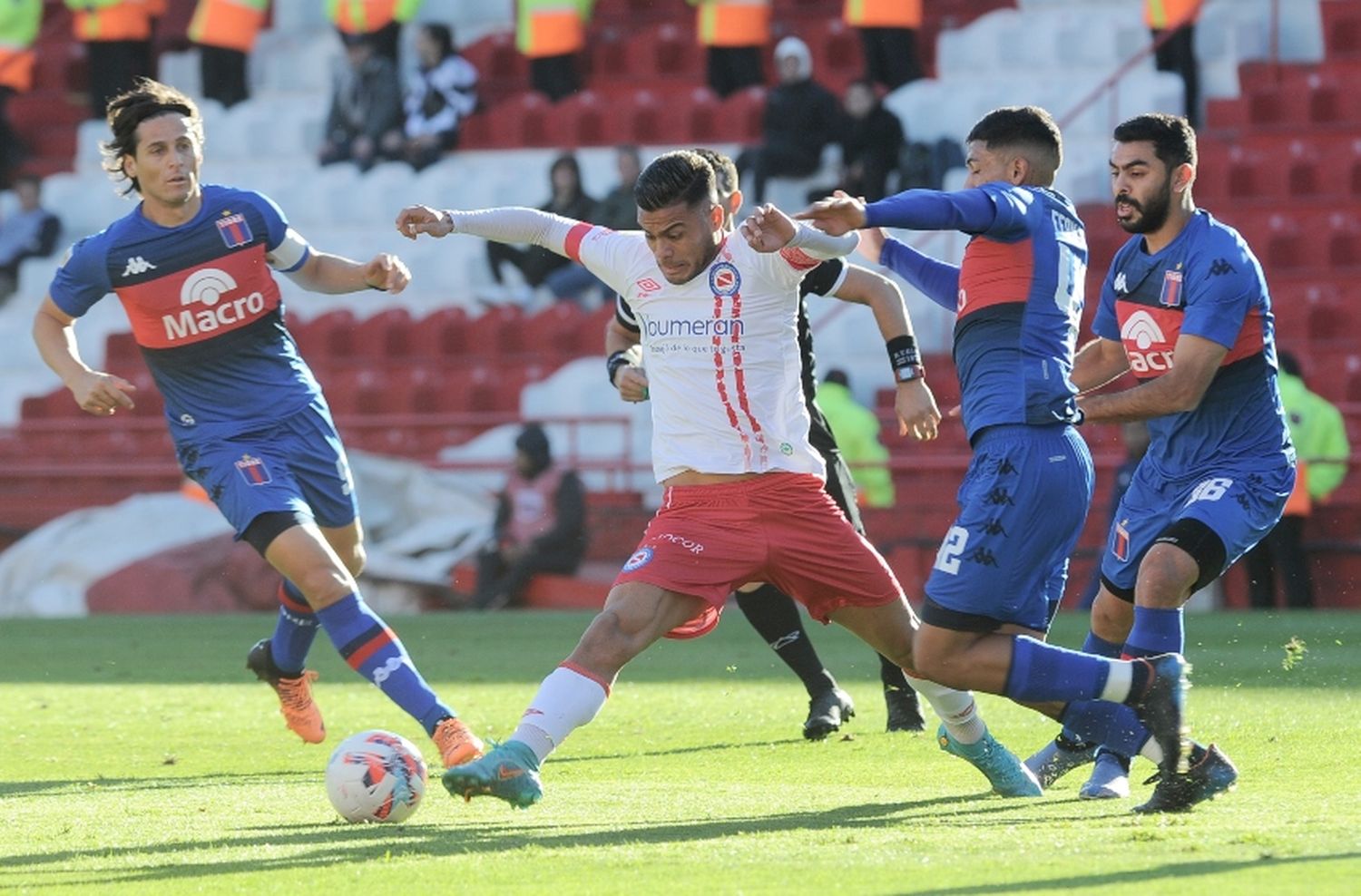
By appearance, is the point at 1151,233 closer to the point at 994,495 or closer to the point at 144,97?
the point at 994,495

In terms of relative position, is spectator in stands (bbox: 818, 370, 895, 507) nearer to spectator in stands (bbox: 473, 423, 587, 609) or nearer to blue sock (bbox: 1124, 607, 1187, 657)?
spectator in stands (bbox: 473, 423, 587, 609)

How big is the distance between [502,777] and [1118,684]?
5.72ft

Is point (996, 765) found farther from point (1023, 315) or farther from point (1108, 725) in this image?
point (1023, 315)

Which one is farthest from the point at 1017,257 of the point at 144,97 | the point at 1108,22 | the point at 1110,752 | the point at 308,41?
the point at 308,41

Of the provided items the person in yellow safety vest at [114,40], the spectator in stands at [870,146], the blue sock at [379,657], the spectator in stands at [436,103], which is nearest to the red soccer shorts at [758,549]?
the blue sock at [379,657]

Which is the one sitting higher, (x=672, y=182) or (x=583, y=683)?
(x=672, y=182)

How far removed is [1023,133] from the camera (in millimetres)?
6438

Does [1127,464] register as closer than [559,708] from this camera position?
No

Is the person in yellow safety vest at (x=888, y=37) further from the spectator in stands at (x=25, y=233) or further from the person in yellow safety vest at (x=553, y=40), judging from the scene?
the spectator in stands at (x=25, y=233)

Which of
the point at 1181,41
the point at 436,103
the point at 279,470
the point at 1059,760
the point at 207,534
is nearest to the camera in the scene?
the point at 1059,760

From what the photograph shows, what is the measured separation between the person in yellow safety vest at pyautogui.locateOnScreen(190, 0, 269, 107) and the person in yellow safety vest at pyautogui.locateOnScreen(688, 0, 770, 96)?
17.4 ft

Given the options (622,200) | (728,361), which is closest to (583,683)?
(728,361)

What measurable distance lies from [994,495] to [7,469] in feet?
48.7

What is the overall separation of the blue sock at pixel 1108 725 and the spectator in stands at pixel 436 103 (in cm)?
1679
